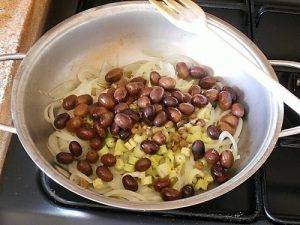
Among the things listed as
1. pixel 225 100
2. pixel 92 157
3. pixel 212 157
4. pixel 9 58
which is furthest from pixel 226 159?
pixel 9 58

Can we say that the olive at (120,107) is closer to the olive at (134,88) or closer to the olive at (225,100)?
the olive at (134,88)

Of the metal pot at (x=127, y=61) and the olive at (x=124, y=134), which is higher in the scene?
the metal pot at (x=127, y=61)

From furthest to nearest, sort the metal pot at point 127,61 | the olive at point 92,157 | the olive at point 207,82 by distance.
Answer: the olive at point 207,82 < the olive at point 92,157 < the metal pot at point 127,61

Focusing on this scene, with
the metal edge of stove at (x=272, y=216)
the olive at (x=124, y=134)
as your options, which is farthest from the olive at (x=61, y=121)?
the metal edge of stove at (x=272, y=216)

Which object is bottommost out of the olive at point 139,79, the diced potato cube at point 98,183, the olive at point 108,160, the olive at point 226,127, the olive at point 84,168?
the diced potato cube at point 98,183

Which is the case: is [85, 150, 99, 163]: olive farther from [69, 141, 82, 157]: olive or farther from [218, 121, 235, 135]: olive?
[218, 121, 235, 135]: olive

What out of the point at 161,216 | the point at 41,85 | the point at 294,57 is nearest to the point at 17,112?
the point at 41,85
